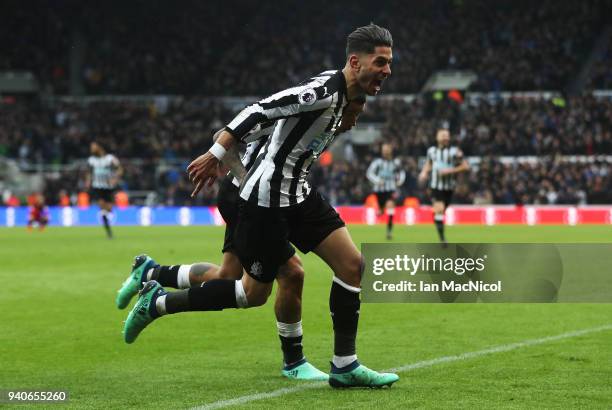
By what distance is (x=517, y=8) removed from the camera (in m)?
42.0

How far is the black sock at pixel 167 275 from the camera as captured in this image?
7.18m

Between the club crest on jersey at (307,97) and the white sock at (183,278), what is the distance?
210 cm

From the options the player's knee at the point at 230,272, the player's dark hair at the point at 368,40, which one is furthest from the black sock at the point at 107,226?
the player's dark hair at the point at 368,40

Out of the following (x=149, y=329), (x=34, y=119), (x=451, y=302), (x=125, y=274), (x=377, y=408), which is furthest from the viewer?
(x=34, y=119)

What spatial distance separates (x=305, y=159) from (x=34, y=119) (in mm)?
35180

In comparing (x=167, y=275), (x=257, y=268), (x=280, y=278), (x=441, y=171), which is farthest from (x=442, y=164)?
(x=257, y=268)

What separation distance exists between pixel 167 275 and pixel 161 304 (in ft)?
3.50

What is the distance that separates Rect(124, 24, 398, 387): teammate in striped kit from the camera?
18.1 ft

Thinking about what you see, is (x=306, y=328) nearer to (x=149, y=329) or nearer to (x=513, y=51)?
(x=149, y=329)

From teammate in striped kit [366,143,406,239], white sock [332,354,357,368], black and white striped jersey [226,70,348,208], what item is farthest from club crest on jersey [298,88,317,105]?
teammate in striped kit [366,143,406,239]

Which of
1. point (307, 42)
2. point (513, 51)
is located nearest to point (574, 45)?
point (513, 51)

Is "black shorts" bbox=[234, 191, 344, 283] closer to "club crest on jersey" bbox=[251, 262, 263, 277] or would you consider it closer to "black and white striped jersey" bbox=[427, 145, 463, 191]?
"club crest on jersey" bbox=[251, 262, 263, 277]

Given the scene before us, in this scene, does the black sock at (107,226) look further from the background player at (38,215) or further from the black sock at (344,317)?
the black sock at (344,317)

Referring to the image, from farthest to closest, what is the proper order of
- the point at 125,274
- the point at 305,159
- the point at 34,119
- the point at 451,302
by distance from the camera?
the point at 34,119 → the point at 125,274 → the point at 451,302 → the point at 305,159
